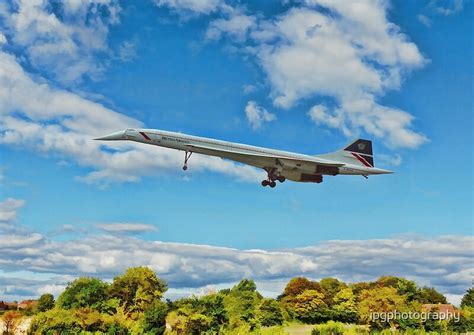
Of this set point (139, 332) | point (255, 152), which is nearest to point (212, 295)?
point (139, 332)

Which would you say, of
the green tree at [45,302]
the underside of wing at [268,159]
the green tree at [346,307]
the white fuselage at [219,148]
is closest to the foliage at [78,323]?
the white fuselage at [219,148]

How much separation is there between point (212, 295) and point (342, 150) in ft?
57.2

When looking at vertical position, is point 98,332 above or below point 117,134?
below

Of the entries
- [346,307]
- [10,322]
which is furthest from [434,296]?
[10,322]

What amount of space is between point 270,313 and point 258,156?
133 feet

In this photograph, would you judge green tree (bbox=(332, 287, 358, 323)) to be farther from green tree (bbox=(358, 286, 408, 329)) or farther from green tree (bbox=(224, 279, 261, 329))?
green tree (bbox=(358, 286, 408, 329))

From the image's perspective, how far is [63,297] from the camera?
68188 millimetres

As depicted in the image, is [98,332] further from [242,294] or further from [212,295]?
[242,294]

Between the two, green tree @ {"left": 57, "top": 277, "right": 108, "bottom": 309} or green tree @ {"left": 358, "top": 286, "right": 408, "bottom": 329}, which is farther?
green tree @ {"left": 57, "top": 277, "right": 108, "bottom": 309}

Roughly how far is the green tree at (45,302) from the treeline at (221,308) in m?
0.16

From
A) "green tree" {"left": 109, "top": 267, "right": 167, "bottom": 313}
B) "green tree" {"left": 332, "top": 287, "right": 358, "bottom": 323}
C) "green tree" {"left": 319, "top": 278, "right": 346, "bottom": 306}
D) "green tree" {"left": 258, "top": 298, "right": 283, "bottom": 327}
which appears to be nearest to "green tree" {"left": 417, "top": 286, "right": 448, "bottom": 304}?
"green tree" {"left": 332, "top": 287, "right": 358, "bottom": 323}

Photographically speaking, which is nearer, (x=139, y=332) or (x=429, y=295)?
(x=139, y=332)

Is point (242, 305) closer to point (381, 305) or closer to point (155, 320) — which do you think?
point (381, 305)

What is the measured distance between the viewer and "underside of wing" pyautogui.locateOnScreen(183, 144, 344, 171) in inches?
1656
